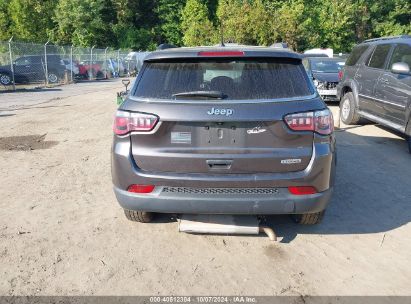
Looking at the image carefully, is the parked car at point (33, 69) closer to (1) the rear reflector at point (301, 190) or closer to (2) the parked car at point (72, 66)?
(2) the parked car at point (72, 66)

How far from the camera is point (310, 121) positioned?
3.18 meters

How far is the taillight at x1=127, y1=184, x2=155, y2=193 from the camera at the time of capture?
3285 mm

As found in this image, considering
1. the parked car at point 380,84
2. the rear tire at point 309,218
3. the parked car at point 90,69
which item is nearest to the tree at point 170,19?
the parked car at point 90,69

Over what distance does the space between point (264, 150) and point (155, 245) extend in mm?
1391

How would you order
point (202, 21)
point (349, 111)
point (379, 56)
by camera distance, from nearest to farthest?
1. point (379, 56)
2. point (349, 111)
3. point (202, 21)

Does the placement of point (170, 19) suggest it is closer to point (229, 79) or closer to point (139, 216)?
point (139, 216)

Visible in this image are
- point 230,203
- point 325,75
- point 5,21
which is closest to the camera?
point 230,203

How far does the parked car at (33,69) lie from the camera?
1938 cm

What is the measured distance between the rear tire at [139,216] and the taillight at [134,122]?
0.96 meters

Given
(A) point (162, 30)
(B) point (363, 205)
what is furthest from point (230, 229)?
(A) point (162, 30)

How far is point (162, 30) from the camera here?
57031mm

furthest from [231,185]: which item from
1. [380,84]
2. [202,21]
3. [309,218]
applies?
[202,21]

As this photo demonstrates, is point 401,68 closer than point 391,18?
Yes

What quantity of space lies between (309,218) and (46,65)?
20.2m
